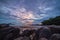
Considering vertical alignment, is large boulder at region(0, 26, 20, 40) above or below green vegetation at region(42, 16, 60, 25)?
below

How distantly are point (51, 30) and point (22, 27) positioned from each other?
1024 mm

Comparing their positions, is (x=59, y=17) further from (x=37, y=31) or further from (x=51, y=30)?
(x=37, y=31)

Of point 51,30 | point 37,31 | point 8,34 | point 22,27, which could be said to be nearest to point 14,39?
point 8,34

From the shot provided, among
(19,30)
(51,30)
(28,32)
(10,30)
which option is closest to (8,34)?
(10,30)

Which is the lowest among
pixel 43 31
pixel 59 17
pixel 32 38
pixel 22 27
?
pixel 32 38

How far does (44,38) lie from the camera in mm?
2893

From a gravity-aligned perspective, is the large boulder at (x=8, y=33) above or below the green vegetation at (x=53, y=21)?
below

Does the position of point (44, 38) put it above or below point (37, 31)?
below

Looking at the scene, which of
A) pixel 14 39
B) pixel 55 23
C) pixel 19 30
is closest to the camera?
pixel 55 23

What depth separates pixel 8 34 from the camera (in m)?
2.88

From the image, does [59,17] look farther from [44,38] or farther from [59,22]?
[44,38]

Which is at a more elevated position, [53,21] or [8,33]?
[53,21]

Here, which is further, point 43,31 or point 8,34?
point 43,31

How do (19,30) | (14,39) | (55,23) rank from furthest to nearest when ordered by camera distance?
(19,30)
(14,39)
(55,23)
